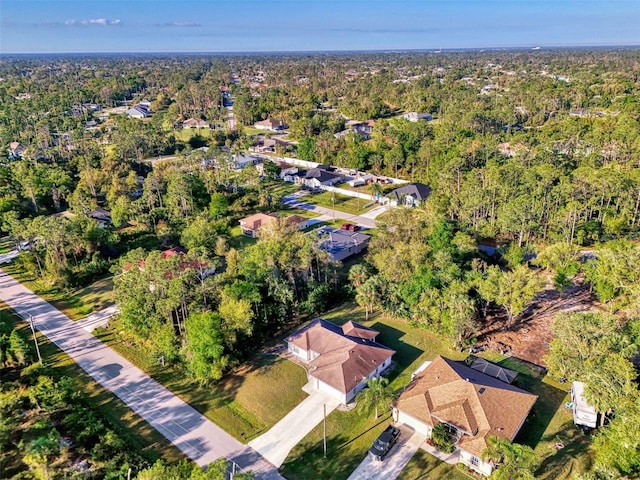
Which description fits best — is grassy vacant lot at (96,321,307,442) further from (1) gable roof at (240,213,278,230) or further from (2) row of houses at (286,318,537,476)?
(1) gable roof at (240,213,278,230)

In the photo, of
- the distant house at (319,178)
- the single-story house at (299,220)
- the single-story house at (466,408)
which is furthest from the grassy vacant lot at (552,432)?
the distant house at (319,178)

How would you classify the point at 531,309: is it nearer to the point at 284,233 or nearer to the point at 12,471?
the point at 284,233

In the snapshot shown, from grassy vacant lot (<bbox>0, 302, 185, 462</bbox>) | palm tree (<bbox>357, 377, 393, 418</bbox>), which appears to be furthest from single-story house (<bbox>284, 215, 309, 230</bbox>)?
palm tree (<bbox>357, 377, 393, 418</bbox>)

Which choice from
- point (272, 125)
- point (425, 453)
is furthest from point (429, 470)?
point (272, 125)

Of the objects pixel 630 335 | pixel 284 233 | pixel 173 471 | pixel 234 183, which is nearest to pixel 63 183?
pixel 234 183

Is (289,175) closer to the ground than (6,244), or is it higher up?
higher up

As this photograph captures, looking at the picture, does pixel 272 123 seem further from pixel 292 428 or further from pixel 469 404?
pixel 469 404
